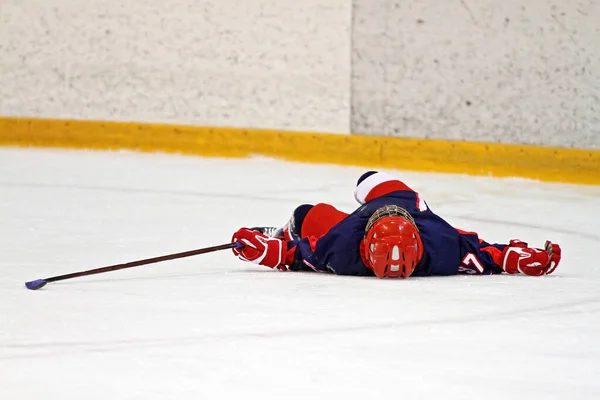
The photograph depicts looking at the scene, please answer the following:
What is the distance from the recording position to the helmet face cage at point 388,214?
120 inches

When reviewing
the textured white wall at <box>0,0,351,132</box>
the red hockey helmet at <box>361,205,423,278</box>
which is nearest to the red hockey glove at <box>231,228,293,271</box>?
the red hockey helmet at <box>361,205,423,278</box>

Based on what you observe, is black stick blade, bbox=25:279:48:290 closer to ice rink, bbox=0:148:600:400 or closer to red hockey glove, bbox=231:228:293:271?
ice rink, bbox=0:148:600:400

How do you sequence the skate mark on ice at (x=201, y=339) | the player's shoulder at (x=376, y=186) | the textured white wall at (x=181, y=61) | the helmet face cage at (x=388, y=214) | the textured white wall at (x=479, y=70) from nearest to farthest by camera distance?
the skate mark on ice at (x=201, y=339)
the helmet face cage at (x=388, y=214)
the player's shoulder at (x=376, y=186)
the textured white wall at (x=479, y=70)
the textured white wall at (x=181, y=61)

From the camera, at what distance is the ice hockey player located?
9.91 ft

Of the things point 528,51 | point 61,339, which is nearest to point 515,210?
point 528,51

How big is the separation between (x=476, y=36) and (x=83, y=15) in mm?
2270

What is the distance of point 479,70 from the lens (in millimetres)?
5957

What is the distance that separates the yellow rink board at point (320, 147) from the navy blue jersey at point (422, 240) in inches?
99.8

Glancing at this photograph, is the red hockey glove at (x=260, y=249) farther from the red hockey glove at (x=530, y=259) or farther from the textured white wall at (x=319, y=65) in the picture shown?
the textured white wall at (x=319, y=65)

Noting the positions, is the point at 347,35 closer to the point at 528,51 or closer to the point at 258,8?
the point at 258,8

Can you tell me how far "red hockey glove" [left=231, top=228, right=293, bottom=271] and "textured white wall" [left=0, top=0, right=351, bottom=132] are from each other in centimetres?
307

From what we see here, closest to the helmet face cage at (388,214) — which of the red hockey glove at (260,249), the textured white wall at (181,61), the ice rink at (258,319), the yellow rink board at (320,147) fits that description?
the ice rink at (258,319)

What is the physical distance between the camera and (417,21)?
611cm

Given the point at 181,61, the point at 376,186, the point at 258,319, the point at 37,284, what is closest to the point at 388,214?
the point at 376,186
